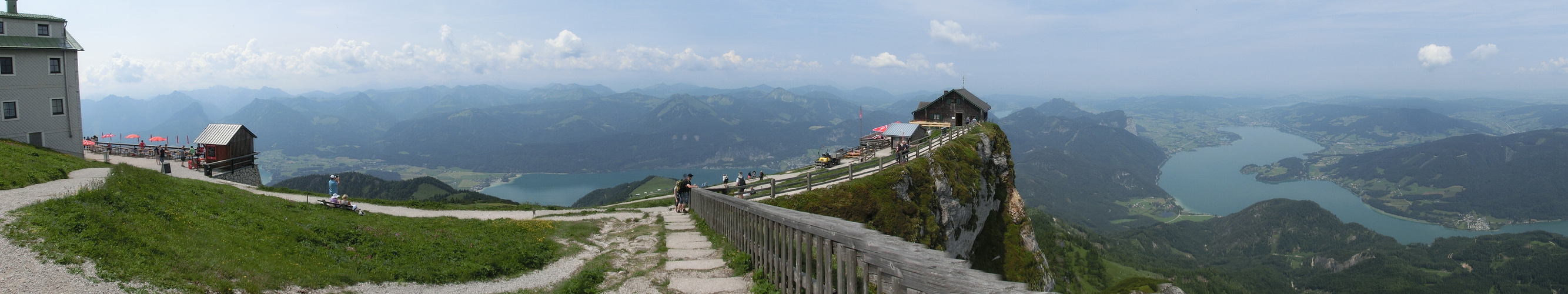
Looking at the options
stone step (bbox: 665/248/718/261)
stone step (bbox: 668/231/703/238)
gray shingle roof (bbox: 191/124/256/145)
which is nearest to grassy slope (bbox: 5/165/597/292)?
stone step (bbox: 668/231/703/238)

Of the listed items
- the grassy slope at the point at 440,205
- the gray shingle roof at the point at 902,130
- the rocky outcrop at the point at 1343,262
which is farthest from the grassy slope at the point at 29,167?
the rocky outcrop at the point at 1343,262

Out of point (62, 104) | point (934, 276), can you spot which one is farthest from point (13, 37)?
point (934, 276)

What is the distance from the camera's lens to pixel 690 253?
1302 cm

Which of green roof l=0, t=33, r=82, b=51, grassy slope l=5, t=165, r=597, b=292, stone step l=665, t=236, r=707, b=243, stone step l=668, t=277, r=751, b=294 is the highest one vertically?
green roof l=0, t=33, r=82, b=51

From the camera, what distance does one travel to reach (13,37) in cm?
3381

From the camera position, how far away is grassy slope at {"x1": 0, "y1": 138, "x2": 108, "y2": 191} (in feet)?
50.6

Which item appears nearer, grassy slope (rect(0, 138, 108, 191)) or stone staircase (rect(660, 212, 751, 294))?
stone staircase (rect(660, 212, 751, 294))

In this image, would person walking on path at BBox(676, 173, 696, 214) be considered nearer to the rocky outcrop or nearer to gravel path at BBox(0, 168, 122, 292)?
gravel path at BBox(0, 168, 122, 292)

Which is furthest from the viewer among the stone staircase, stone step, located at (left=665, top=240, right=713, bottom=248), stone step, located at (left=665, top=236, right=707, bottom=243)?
stone step, located at (left=665, top=236, right=707, bottom=243)

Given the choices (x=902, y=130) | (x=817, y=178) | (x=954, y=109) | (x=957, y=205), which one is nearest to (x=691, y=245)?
(x=817, y=178)

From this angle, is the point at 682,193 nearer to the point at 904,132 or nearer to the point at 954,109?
the point at 904,132

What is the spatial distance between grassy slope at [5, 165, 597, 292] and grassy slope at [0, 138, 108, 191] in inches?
80.5

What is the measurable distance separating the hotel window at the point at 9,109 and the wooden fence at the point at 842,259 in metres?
47.0

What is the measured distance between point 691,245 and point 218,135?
38.2 metres
